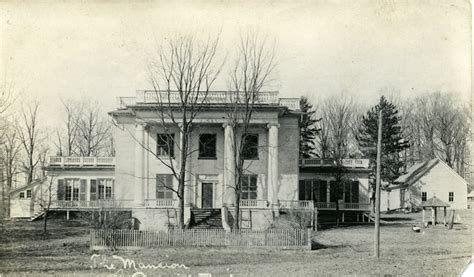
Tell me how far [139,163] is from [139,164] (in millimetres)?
51

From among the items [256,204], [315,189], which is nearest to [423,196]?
[315,189]

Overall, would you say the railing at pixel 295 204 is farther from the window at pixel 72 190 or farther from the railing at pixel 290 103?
the window at pixel 72 190

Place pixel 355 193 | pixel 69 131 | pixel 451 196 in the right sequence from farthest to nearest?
1. pixel 355 193
2. pixel 69 131
3. pixel 451 196

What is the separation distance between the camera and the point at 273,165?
28.2m

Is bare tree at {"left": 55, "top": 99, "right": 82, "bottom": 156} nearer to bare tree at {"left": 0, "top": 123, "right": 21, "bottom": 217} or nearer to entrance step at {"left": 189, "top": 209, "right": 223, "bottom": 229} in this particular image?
bare tree at {"left": 0, "top": 123, "right": 21, "bottom": 217}

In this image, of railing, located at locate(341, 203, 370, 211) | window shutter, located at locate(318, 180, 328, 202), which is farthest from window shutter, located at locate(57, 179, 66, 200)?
railing, located at locate(341, 203, 370, 211)

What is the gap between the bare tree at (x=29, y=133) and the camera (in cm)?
2122

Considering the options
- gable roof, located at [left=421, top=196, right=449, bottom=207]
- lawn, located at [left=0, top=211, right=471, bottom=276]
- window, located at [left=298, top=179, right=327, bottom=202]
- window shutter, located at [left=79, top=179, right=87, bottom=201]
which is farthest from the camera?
window, located at [left=298, top=179, right=327, bottom=202]

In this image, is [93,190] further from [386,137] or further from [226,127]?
[386,137]

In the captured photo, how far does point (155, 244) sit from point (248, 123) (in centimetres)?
777

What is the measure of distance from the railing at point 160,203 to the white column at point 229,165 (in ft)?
Answer: 8.52

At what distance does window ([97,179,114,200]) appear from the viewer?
33.1 m

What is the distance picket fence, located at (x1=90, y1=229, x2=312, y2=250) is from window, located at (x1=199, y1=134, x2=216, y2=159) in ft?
24.2

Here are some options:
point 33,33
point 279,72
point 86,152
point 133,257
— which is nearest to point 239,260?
point 133,257
